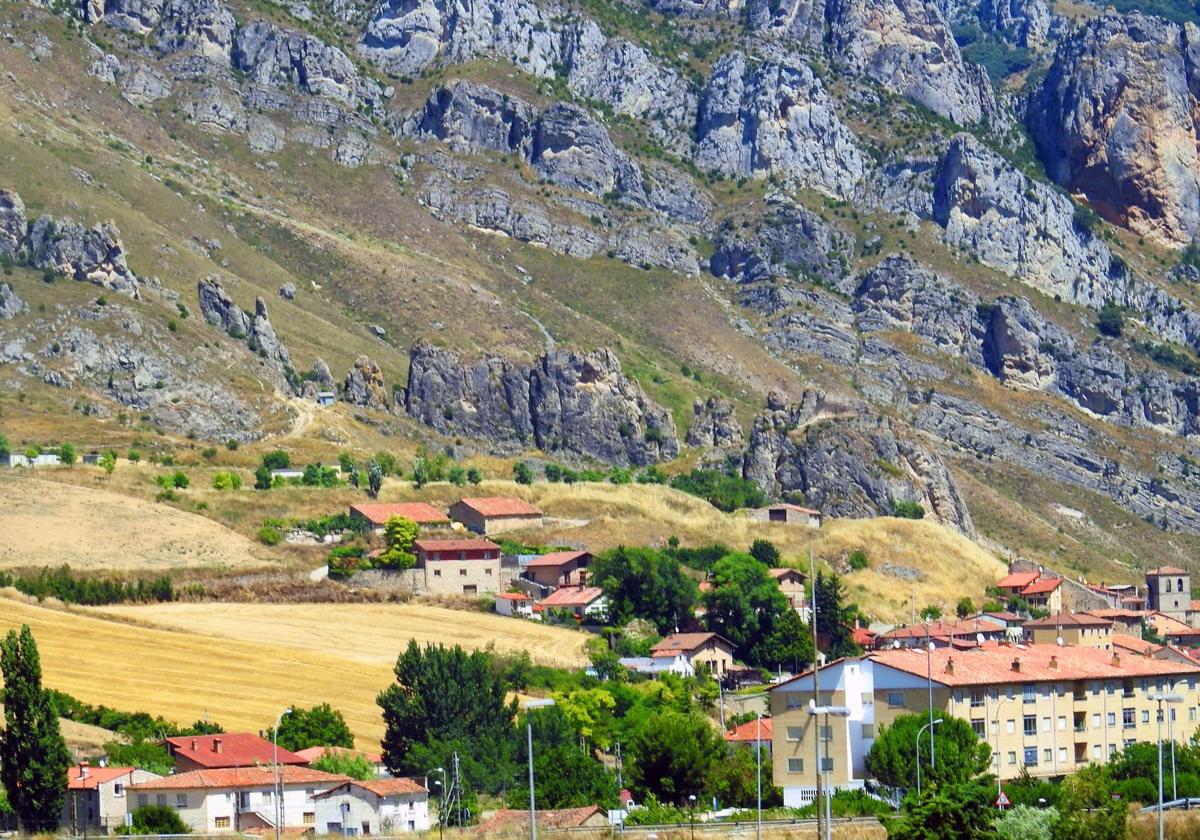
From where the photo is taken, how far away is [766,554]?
153 meters

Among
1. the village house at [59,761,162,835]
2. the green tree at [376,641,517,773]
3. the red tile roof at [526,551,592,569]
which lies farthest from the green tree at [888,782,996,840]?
the red tile roof at [526,551,592,569]

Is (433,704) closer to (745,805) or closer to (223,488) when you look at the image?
(745,805)

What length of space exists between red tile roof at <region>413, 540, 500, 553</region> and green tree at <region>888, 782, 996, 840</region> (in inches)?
3202

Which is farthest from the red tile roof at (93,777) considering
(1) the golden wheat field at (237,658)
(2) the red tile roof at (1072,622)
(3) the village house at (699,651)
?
(2) the red tile roof at (1072,622)

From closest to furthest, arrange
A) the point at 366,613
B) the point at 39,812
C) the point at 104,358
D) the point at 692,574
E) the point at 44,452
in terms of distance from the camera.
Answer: the point at 39,812 < the point at 366,613 < the point at 692,574 < the point at 44,452 < the point at 104,358

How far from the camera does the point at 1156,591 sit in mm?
167375

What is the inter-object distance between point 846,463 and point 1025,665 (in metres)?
79.2

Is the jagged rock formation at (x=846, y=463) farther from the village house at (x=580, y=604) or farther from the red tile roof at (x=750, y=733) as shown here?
the red tile roof at (x=750, y=733)

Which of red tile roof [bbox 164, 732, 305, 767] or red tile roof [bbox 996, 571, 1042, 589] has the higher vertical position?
red tile roof [bbox 996, 571, 1042, 589]

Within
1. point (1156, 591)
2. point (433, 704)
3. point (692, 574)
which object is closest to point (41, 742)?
point (433, 704)

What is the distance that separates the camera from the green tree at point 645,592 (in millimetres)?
135500

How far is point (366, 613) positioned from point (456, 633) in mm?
7374

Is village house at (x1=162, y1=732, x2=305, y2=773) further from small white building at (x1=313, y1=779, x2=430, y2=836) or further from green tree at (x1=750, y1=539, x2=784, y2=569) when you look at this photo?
green tree at (x1=750, y1=539, x2=784, y2=569)

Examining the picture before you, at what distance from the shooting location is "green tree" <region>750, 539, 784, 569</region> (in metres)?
152
